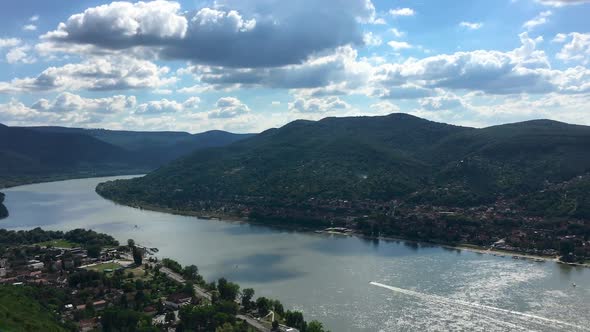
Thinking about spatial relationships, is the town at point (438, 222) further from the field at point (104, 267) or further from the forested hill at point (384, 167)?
the field at point (104, 267)

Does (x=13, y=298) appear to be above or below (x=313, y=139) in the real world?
below

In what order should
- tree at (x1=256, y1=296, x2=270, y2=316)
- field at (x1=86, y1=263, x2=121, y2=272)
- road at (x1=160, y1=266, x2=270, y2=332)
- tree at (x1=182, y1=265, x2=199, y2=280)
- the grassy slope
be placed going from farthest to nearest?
field at (x1=86, y1=263, x2=121, y2=272), tree at (x1=182, y1=265, x2=199, y2=280), tree at (x1=256, y1=296, x2=270, y2=316), road at (x1=160, y1=266, x2=270, y2=332), the grassy slope

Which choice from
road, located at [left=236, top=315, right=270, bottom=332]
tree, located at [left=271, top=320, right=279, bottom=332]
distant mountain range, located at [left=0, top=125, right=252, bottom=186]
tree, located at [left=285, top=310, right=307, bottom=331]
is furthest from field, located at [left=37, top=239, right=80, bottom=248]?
distant mountain range, located at [left=0, top=125, right=252, bottom=186]

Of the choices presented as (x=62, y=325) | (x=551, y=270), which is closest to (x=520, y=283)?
(x=551, y=270)

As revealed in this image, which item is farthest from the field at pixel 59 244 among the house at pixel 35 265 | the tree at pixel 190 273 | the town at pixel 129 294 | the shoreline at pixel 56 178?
the shoreline at pixel 56 178

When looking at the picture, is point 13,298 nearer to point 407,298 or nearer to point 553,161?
point 407,298

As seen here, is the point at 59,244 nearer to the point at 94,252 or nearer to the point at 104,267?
the point at 94,252

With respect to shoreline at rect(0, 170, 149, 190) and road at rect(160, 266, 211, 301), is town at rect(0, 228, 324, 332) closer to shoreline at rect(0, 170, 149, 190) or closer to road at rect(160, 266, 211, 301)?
road at rect(160, 266, 211, 301)

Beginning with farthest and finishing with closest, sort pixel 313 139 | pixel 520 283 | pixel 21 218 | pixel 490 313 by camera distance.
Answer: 1. pixel 313 139
2. pixel 21 218
3. pixel 520 283
4. pixel 490 313
